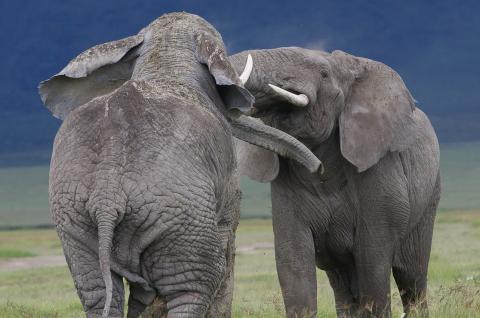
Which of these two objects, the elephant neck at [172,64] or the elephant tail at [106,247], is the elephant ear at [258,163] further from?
the elephant tail at [106,247]

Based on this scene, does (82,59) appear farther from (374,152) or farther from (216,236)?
(374,152)

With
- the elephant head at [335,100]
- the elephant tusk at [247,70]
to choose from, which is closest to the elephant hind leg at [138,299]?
the elephant tusk at [247,70]

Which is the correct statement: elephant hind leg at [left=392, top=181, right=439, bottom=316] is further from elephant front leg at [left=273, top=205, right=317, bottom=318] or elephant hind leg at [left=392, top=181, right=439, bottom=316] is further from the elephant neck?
the elephant neck

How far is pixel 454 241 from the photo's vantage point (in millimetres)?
28672

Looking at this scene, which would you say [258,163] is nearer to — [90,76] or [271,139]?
[271,139]

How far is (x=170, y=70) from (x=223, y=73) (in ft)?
1.02

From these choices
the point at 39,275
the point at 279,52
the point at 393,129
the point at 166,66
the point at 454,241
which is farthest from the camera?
the point at 454,241

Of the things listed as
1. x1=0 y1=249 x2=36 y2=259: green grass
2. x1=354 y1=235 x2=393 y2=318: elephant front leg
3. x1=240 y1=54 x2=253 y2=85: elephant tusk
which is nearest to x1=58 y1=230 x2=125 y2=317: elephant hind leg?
x1=240 y1=54 x2=253 y2=85: elephant tusk

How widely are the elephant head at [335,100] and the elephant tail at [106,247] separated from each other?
246 cm

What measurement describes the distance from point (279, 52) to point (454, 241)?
68.9ft

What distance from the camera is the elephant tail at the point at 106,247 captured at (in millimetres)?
5707

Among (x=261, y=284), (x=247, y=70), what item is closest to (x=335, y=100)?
(x=247, y=70)

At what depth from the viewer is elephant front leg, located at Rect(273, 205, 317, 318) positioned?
896cm

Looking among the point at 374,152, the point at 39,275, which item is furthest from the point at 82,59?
the point at 39,275
